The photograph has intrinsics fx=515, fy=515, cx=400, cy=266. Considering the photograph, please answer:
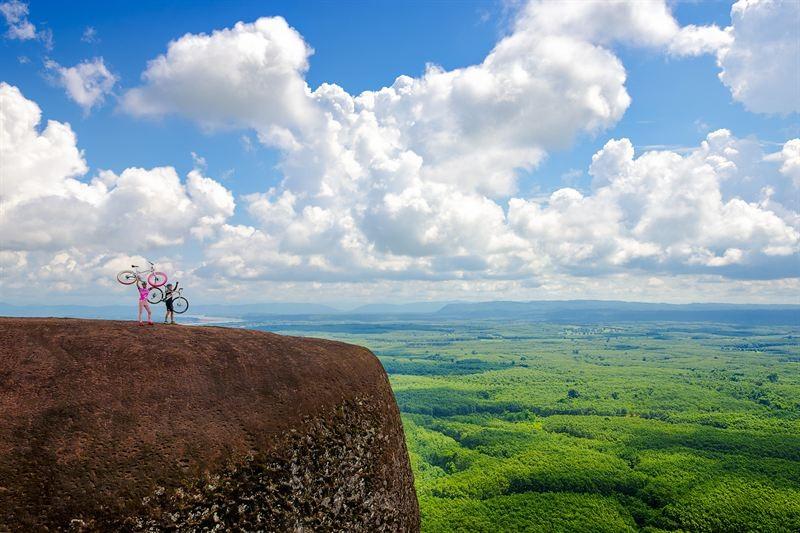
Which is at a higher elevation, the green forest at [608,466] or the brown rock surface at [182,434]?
the brown rock surface at [182,434]

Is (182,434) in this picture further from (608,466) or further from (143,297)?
(608,466)

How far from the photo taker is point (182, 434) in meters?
15.7

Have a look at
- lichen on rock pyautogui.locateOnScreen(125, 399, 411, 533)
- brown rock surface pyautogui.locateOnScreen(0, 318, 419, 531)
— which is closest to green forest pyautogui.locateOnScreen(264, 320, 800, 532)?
lichen on rock pyautogui.locateOnScreen(125, 399, 411, 533)

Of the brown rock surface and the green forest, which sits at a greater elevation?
the brown rock surface

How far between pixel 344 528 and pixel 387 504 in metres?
2.39

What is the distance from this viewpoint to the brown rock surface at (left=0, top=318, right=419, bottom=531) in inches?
556

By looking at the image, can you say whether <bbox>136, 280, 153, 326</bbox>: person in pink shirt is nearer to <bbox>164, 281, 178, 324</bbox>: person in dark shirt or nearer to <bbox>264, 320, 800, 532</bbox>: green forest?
<bbox>164, 281, 178, 324</bbox>: person in dark shirt

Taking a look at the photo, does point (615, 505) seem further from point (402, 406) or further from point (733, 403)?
point (733, 403)

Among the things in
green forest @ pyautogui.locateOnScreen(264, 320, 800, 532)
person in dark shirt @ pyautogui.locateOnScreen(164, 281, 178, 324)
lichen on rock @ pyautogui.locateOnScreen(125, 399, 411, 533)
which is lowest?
green forest @ pyautogui.locateOnScreen(264, 320, 800, 532)

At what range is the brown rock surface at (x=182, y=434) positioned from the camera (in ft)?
46.3

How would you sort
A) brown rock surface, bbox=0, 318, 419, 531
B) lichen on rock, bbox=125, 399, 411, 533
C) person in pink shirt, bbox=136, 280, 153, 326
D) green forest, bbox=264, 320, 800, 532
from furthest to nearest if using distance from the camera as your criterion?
green forest, bbox=264, 320, 800, 532, person in pink shirt, bbox=136, 280, 153, 326, lichen on rock, bbox=125, 399, 411, 533, brown rock surface, bbox=0, 318, 419, 531

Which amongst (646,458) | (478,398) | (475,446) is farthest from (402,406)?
(646,458)

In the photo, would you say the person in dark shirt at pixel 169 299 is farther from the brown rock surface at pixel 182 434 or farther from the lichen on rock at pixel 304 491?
the lichen on rock at pixel 304 491

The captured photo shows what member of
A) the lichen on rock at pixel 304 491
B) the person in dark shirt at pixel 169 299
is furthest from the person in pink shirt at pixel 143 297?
the lichen on rock at pixel 304 491
